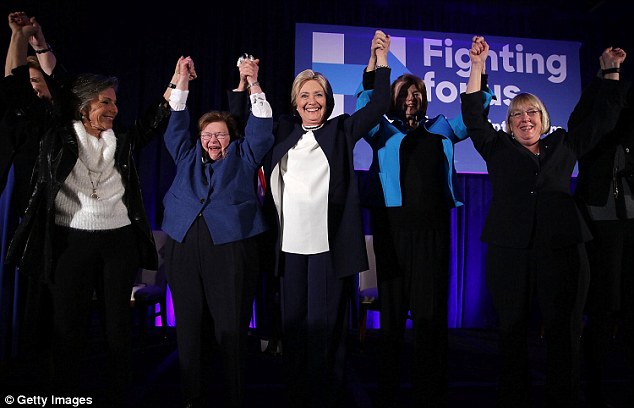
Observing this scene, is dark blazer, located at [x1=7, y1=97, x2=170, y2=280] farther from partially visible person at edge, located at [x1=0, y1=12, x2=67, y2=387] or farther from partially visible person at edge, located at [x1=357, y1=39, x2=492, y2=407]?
partially visible person at edge, located at [x1=357, y1=39, x2=492, y2=407]

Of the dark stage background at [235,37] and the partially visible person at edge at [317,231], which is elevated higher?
the dark stage background at [235,37]

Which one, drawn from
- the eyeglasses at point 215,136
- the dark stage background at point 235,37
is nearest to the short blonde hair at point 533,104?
the eyeglasses at point 215,136

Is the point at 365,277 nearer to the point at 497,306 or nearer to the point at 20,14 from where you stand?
the point at 497,306

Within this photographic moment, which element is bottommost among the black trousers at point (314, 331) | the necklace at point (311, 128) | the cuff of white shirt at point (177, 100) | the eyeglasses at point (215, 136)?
the black trousers at point (314, 331)

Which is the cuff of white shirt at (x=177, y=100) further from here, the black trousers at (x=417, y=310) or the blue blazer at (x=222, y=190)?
the black trousers at (x=417, y=310)

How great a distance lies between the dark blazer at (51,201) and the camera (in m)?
1.79

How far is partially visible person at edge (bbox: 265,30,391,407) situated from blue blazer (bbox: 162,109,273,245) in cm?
10

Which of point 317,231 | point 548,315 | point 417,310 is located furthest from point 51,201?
point 548,315

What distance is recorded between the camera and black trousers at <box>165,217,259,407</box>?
191cm

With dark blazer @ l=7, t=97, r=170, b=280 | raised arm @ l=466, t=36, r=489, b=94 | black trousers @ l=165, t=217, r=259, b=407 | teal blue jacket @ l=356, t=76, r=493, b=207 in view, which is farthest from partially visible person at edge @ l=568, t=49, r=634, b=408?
dark blazer @ l=7, t=97, r=170, b=280

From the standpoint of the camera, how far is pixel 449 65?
189 inches

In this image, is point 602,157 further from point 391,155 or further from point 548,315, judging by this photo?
point 391,155

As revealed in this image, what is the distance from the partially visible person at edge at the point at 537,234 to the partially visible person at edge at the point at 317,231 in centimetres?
57

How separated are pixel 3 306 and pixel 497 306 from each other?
10.3 feet
